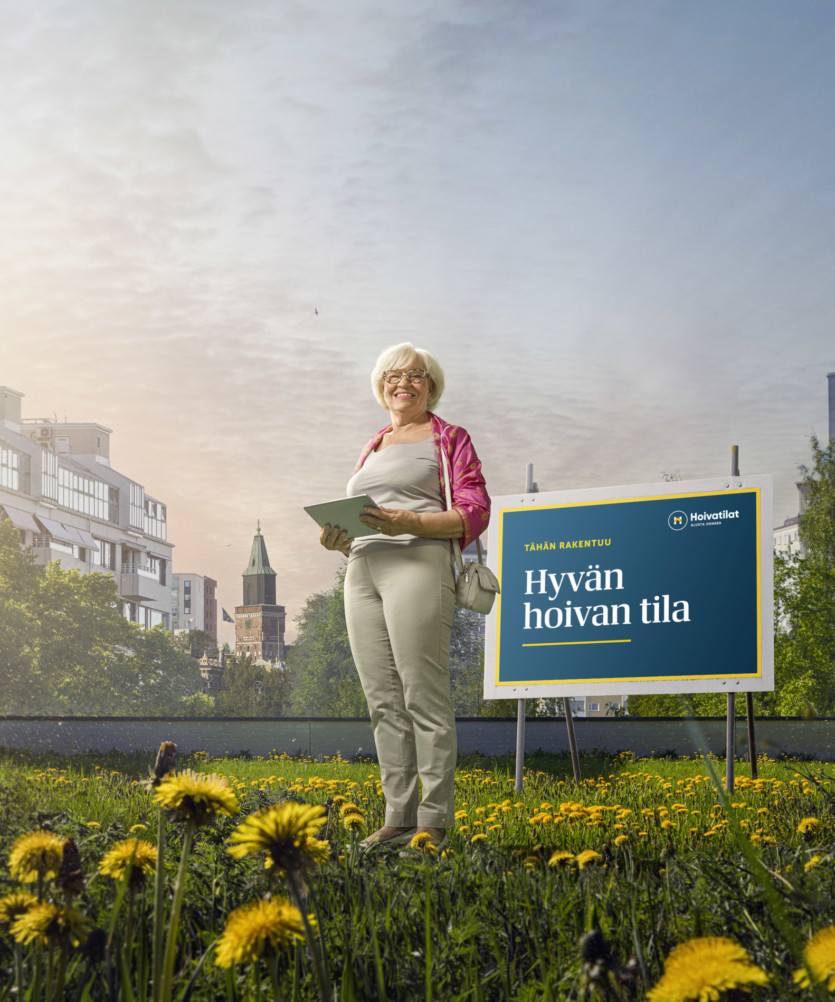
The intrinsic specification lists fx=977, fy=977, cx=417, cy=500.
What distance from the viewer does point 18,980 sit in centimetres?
96

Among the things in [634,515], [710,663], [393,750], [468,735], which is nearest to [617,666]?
[710,663]

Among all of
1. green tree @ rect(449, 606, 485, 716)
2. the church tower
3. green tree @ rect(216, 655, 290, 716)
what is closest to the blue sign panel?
green tree @ rect(449, 606, 485, 716)

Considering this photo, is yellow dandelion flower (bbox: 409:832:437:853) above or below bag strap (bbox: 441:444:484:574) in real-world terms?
below

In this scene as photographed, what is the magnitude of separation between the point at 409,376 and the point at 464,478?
440mm

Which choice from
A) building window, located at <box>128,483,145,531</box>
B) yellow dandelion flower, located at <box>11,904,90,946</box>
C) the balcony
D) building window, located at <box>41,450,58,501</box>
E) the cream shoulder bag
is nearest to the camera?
yellow dandelion flower, located at <box>11,904,90,946</box>

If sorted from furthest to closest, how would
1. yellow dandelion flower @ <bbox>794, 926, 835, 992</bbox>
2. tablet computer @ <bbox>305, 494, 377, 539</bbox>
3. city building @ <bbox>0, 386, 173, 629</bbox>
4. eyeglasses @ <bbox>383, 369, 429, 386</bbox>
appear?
city building @ <bbox>0, 386, 173, 629</bbox> < eyeglasses @ <bbox>383, 369, 429, 386</bbox> < tablet computer @ <bbox>305, 494, 377, 539</bbox> < yellow dandelion flower @ <bbox>794, 926, 835, 992</bbox>

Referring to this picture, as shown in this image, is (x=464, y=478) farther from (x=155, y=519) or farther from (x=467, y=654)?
(x=155, y=519)

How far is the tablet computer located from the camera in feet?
9.54

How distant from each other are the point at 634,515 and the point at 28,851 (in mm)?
5341

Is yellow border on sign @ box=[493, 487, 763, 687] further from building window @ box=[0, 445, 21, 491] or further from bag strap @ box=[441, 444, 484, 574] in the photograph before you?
building window @ box=[0, 445, 21, 491]

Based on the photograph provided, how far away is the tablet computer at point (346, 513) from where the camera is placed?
2908 mm

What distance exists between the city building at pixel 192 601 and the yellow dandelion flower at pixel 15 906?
Result: 449 ft

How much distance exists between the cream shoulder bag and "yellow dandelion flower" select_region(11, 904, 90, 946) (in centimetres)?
227

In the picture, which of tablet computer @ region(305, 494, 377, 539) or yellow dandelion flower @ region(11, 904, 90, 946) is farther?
tablet computer @ region(305, 494, 377, 539)
